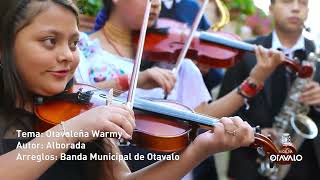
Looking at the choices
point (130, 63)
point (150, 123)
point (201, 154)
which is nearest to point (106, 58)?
point (130, 63)

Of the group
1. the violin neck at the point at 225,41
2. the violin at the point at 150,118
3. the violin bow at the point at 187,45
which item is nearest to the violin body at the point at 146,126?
the violin at the point at 150,118

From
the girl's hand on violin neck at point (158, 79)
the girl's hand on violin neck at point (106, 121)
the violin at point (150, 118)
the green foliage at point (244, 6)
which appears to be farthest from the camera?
the green foliage at point (244, 6)

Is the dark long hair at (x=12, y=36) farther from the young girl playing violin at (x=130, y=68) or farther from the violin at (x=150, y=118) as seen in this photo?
the young girl playing violin at (x=130, y=68)

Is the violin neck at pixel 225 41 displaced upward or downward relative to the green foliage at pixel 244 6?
upward

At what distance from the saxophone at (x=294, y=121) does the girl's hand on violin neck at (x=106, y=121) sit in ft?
2.98

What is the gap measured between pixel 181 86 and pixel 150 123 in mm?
483

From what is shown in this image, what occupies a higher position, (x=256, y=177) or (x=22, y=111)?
(x=22, y=111)

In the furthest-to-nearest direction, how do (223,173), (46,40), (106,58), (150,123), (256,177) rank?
(223,173) → (256,177) → (106,58) → (150,123) → (46,40)

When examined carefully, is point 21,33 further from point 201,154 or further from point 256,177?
point 256,177

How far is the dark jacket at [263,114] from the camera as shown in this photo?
1.70 meters

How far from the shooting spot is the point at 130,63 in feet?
4.73

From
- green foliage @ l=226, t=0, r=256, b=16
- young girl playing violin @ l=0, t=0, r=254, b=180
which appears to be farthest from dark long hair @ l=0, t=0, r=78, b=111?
green foliage @ l=226, t=0, r=256, b=16

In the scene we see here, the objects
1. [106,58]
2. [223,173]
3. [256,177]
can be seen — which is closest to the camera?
[106,58]

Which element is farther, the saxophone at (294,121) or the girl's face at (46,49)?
the saxophone at (294,121)
